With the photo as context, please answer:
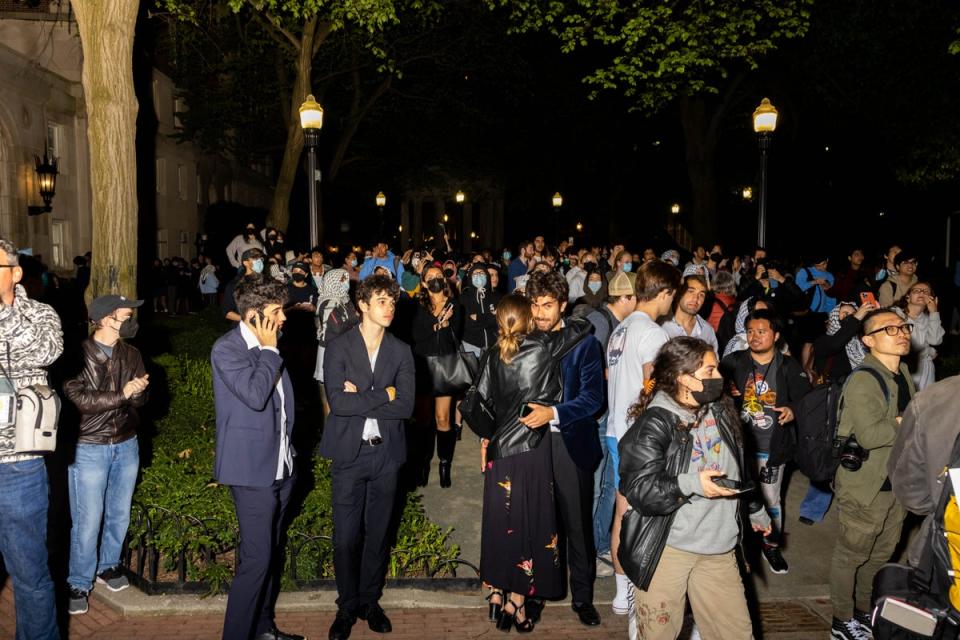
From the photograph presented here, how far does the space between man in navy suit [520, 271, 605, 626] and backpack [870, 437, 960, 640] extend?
7.04 feet

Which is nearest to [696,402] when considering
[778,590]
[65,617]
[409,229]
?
[778,590]

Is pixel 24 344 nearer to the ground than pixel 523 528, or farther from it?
farther from it

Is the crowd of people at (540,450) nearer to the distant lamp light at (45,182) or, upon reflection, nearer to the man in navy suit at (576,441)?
the man in navy suit at (576,441)

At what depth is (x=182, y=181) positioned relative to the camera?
34156 millimetres

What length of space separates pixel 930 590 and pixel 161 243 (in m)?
33.0

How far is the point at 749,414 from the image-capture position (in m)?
6.07

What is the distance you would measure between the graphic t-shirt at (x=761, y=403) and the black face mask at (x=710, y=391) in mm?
2393

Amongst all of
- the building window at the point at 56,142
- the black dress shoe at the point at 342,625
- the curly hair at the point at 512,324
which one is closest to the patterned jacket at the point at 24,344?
the black dress shoe at the point at 342,625

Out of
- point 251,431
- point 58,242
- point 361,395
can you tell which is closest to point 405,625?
point 361,395

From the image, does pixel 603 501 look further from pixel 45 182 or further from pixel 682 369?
pixel 45 182

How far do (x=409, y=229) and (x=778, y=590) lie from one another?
59.8 meters

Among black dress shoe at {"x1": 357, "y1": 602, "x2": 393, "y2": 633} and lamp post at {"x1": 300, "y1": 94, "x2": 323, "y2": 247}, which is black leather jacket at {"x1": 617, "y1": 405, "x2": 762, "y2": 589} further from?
lamp post at {"x1": 300, "y1": 94, "x2": 323, "y2": 247}

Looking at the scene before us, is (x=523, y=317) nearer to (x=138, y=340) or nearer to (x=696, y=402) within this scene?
(x=696, y=402)

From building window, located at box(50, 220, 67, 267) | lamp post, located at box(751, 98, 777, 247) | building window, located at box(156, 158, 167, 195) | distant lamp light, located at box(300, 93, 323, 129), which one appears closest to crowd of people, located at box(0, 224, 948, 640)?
lamp post, located at box(751, 98, 777, 247)
